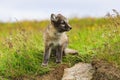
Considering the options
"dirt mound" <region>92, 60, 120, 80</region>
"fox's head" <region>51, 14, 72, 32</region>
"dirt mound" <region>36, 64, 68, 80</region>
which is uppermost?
"fox's head" <region>51, 14, 72, 32</region>

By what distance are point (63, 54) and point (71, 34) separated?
300 cm

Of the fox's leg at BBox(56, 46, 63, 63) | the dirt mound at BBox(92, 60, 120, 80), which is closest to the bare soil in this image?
the dirt mound at BBox(92, 60, 120, 80)

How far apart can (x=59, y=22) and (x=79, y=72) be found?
1.27 m

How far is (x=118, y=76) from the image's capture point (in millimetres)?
10383

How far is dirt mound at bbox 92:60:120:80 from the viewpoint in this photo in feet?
34.1

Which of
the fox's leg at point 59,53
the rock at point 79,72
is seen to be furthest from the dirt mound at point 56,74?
the fox's leg at point 59,53

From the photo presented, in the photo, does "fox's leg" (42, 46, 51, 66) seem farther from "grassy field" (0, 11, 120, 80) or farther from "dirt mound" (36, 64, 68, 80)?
"dirt mound" (36, 64, 68, 80)

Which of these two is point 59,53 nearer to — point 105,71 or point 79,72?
point 79,72

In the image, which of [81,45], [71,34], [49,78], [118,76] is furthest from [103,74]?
[71,34]

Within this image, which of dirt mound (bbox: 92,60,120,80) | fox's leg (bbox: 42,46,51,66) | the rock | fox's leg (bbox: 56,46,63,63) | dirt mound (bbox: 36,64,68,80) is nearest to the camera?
dirt mound (bbox: 92,60,120,80)

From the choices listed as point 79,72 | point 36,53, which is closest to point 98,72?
point 79,72

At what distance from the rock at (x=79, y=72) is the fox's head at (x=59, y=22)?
80 cm

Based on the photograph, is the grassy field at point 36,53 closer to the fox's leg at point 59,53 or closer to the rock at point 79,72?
the fox's leg at point 59,53

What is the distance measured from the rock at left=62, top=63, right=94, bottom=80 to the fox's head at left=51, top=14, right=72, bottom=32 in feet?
A: 2.62
